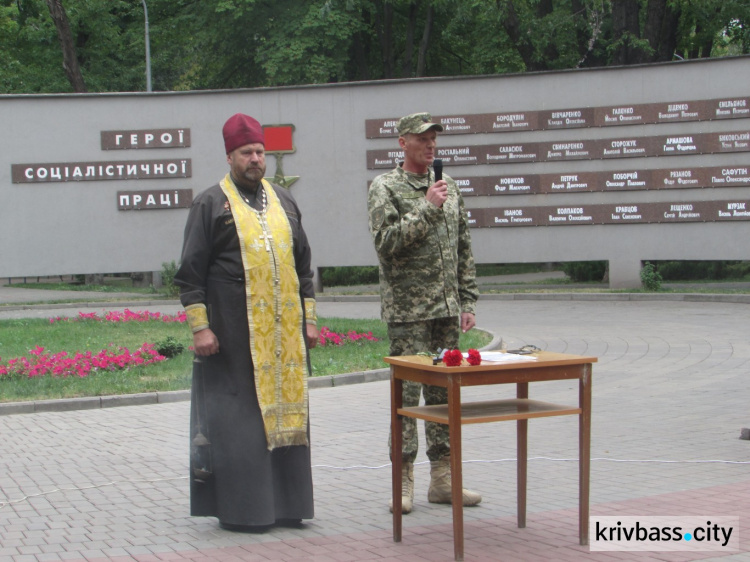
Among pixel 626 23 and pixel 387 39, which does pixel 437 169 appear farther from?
pixel 387 39

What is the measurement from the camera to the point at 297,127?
2423 cm

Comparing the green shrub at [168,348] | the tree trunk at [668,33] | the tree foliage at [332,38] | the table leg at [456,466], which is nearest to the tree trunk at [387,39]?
the tree foliage at [332,38]

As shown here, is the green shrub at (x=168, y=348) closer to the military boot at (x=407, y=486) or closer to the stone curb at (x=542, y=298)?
the military boot at (x=407, y=486)

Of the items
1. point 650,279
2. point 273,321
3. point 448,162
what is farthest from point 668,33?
point 273,321

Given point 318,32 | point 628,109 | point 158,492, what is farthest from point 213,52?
point 158,492

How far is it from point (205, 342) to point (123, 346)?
31.2ft

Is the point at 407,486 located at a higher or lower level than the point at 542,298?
higher

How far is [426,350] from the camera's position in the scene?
6176 mm

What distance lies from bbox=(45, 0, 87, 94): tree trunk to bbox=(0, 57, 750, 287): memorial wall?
351 inches

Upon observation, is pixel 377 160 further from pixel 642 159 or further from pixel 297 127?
pixel 642 159

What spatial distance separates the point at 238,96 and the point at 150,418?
50.6ft

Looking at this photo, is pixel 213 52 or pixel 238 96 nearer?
pixel 238 96

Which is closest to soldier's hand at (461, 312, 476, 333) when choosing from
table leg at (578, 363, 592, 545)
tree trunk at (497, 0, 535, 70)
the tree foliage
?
table leg at (578, 363, 592, 545)

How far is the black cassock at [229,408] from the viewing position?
571cm
